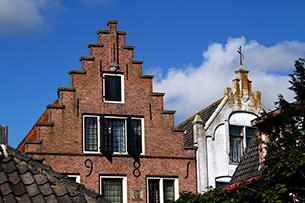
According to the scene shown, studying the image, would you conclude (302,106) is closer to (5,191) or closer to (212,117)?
(5,191)

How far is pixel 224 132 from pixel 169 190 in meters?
3.51

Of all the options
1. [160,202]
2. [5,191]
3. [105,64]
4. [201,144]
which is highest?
[105,64]

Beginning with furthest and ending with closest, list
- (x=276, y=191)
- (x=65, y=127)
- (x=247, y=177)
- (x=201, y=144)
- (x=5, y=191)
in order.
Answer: (x=201, y=144) < (x=65, y=127) < (x=247, y=177) < (x=276, y=191) < (x=5, y=191)

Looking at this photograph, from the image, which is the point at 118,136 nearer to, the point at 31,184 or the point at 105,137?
the point at 105,137

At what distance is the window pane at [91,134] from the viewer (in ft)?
86.3

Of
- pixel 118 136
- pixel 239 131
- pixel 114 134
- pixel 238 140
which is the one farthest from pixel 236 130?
pixel 114 134

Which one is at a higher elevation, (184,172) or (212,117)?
(212,117)

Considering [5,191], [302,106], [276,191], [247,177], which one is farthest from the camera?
[247,177]

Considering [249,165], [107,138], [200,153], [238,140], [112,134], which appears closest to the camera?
[249,165]

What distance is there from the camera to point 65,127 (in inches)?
1024

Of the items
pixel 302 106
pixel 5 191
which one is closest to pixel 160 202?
pixel 302 106

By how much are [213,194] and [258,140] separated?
1.70 meters

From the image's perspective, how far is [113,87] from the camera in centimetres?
2734

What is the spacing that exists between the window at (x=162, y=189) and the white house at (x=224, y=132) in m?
1.06
